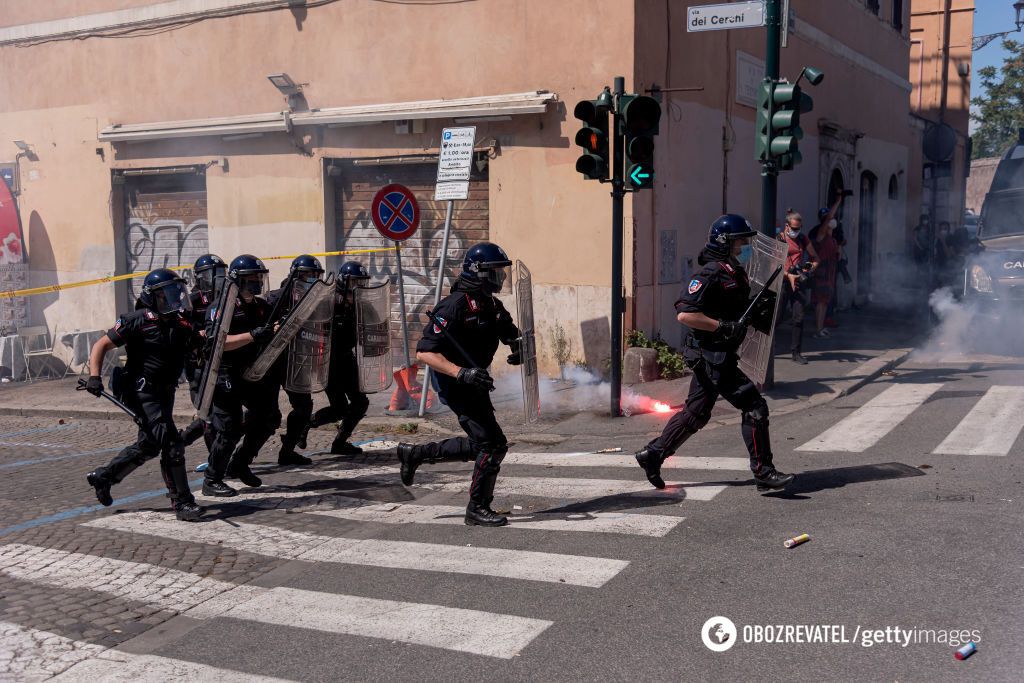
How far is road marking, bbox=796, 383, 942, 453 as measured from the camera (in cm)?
837

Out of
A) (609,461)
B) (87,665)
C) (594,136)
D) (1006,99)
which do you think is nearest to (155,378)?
(87,665)

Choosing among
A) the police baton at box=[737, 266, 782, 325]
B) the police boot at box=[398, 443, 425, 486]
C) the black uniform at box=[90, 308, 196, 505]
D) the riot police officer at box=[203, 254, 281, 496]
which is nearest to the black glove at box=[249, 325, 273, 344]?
the riot police officer at box=[203, 254, 281, 496]

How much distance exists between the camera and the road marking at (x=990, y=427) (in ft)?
25.9

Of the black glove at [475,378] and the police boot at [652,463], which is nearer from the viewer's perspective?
the black glove at [475,378]

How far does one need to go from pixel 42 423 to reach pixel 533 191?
6.90 m

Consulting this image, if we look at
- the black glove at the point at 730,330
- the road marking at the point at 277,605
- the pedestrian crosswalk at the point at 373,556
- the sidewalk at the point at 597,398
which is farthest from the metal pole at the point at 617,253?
the road marking at the point at 277,605

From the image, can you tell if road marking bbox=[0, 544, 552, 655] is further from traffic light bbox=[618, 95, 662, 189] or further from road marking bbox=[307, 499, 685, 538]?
traffic light bbox=[618, 95, 662, 189]

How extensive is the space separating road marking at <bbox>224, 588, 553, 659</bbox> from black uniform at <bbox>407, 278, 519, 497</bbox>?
4.69 feet

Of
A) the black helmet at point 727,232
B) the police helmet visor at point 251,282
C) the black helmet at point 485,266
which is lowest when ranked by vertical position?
the police helmet visor at point 251,282

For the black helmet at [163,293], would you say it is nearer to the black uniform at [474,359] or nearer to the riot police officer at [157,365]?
the riot police officer at [157,365]

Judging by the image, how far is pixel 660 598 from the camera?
493 cm

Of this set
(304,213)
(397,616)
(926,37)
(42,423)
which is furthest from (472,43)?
(926,37)

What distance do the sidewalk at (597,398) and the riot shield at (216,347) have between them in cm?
353

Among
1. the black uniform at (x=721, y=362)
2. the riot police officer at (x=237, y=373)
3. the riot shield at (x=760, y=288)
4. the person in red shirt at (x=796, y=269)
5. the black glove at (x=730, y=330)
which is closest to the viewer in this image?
the black glove at (x=730, y=330)
